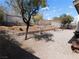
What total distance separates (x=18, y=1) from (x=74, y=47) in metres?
7.93

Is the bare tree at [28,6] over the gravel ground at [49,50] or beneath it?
over

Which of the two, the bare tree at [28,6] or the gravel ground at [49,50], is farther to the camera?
the bare tree at [28,6]

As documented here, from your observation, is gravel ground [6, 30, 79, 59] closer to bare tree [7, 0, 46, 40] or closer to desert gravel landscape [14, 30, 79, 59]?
desert gravel landscape [14, 30, 79, 59]

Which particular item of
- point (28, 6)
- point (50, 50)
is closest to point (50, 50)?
point (50, 50)

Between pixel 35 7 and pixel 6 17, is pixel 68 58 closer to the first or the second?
pixel 35 7

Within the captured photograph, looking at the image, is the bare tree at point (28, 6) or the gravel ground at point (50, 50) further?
the bare tree at point (28, 6)

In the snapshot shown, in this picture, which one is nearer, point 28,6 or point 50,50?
point 50,50

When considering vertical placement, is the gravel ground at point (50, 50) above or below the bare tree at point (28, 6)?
below

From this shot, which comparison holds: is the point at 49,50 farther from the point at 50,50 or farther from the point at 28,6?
the point at 28,6

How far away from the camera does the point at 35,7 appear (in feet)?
61.5

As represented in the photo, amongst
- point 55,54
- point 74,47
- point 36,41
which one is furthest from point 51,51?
point 36,41

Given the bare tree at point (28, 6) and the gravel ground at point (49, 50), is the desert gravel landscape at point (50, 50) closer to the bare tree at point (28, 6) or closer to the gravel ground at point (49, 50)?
the gravel ground at point (49, 50)

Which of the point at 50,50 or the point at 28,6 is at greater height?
the point at 28,6

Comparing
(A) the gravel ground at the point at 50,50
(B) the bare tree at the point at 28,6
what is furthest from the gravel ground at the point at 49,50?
(B) the bare tree at the point at 28,6
